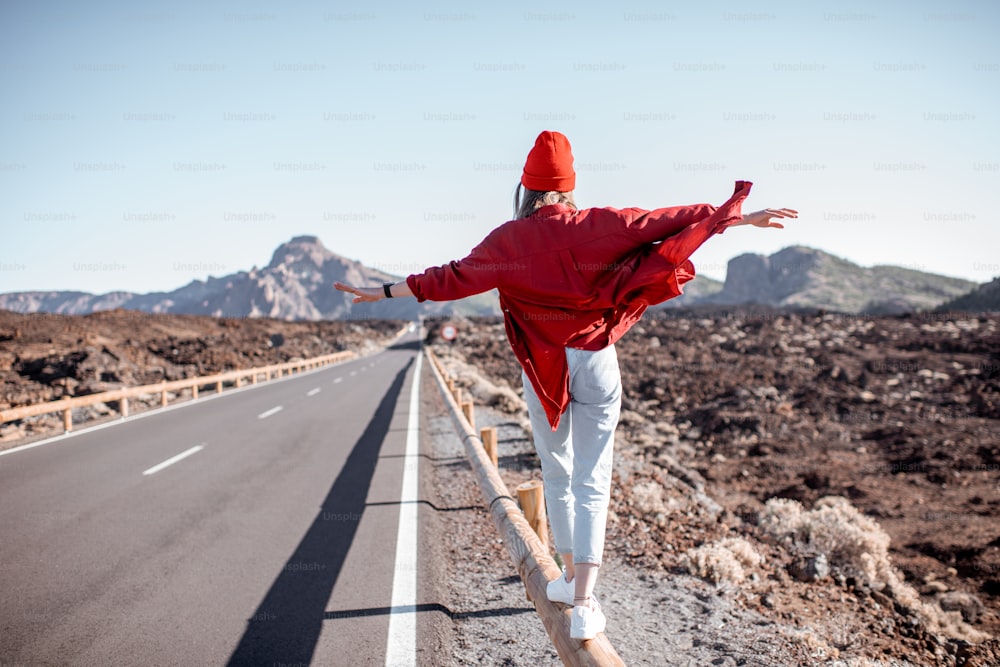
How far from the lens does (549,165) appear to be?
8.43 ft

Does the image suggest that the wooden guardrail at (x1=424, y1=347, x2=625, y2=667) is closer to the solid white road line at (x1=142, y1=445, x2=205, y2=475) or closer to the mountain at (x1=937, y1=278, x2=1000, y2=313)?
the solid white road line at (x1=142, y1=445, x2=205, y2=475)

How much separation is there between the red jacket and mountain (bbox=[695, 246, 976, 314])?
93.3m

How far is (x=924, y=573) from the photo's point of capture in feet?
22.5

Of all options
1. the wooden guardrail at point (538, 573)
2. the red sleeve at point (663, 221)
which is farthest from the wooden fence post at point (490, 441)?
the red sleeve at point (663, 221)

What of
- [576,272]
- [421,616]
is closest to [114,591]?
[421,616]

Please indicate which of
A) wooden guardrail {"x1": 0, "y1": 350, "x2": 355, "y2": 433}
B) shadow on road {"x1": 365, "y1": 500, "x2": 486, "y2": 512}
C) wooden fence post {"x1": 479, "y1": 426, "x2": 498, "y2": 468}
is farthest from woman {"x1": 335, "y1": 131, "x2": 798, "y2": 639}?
wooden guardrail {"x1": 0, "y1": 350, "x2": 355, "y2": 433}

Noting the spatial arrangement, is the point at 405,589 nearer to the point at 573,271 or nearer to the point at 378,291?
the point at 378,291

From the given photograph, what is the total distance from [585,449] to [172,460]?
817 centimetres

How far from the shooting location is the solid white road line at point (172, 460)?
315 inches

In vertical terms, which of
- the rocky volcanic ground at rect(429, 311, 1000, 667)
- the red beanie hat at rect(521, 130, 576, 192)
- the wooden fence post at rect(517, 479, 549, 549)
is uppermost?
the red beanie hat at rect(521, 130, 576, 192)

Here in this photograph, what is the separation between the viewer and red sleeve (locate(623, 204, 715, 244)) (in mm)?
2381

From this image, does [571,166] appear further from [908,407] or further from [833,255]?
[833,255]

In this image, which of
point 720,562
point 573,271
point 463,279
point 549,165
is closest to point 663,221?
point 573,271

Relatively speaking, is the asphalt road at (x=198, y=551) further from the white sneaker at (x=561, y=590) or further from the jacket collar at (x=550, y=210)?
the jacket collar at (x=550, y=210)
